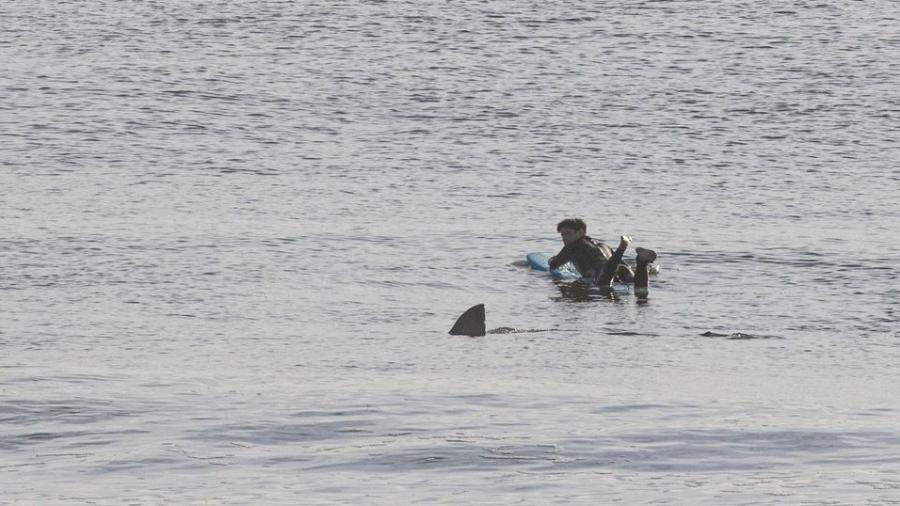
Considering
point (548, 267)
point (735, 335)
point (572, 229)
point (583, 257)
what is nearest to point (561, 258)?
point (583, 257)

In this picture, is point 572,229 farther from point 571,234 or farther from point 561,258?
point 561,258

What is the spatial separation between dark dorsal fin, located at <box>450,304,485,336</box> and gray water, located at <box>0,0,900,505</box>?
1.20 feet

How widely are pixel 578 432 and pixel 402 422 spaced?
164 cm

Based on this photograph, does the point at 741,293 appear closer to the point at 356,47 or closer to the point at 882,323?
the point at 882,323

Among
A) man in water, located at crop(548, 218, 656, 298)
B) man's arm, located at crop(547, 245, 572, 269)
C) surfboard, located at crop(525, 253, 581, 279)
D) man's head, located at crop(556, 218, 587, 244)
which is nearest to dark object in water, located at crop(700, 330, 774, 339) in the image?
man in water, located at crop(548, 218, 656, 298)

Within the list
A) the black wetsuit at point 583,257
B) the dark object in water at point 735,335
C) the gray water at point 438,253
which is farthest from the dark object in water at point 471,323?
the black wetsuit at point 583,257

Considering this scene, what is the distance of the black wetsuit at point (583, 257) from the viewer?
25938mm

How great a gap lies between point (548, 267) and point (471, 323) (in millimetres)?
5788

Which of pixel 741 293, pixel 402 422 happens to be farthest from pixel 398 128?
pixel 402 422

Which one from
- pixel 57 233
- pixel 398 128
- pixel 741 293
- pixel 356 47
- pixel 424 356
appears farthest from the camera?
pixel 356 47

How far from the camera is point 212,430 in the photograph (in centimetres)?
1541

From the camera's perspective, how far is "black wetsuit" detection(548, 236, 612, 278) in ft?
85.1

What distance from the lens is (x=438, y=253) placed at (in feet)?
95.1

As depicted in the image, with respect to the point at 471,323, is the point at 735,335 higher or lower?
lower
